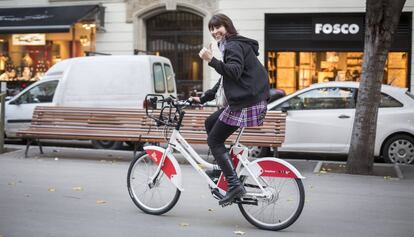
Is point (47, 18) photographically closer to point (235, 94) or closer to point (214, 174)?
point (214, 174)

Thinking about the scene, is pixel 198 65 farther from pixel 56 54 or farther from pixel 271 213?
pixel 271 213

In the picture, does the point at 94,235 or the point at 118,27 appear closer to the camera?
the point at 94,235

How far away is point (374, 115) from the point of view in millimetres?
9203

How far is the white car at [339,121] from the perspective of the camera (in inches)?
430

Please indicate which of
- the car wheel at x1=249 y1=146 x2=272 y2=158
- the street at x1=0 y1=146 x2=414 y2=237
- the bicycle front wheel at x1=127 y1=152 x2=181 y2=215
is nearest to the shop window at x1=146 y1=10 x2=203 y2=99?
the car wheel at x1=249 y1=146 x2=272 y2=158

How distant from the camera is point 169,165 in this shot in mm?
6332

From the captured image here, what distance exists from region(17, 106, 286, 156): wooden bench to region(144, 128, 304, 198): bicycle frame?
351 centimetres

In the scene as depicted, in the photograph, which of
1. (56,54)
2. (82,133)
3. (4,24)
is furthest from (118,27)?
(82,133)

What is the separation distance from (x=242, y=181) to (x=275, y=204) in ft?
1.25

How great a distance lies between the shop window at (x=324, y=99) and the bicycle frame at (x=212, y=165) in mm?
5539

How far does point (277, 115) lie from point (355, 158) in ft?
4.68

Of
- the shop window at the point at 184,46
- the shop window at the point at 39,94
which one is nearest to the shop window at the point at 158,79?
the shop window at the point at 39,94

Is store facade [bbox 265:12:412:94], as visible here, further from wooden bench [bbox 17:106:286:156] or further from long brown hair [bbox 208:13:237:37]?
long brown hair [bbox 208:13:237:37]

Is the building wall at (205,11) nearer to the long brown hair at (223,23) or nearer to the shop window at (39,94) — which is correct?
the shop window at (39,94)
